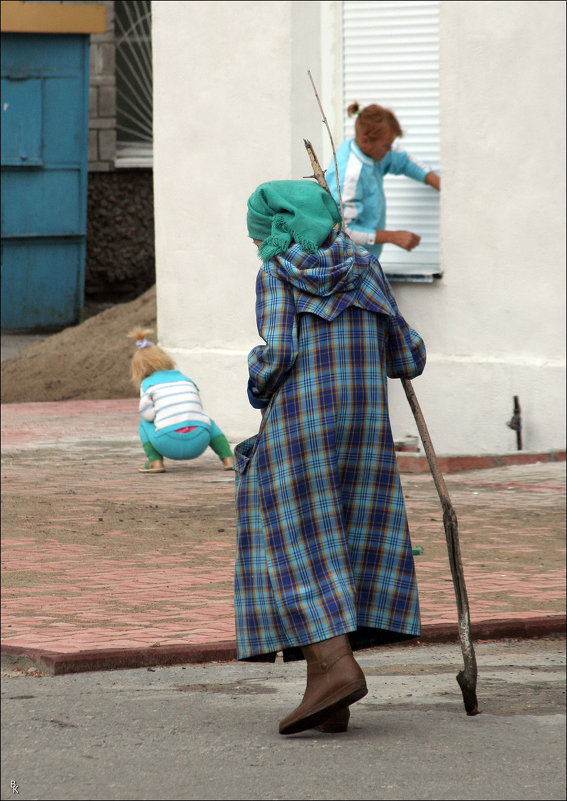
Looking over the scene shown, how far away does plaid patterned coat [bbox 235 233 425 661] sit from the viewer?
1.84 metres

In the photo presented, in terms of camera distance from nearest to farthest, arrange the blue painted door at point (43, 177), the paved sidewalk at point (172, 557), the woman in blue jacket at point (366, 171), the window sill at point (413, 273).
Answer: the woman in blue jacket at point (366, 171), the paved sidewalk at point (172, 557), the window sill at point (413, 273), the blue painted door at point (43, 177)

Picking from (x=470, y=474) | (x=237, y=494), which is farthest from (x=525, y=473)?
(x=237, y=494)

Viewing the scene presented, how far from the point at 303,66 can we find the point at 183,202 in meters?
2.55

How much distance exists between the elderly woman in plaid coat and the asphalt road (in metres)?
2.37

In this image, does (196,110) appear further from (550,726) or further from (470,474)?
(550,726)

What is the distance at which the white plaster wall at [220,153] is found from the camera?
26.4 ft

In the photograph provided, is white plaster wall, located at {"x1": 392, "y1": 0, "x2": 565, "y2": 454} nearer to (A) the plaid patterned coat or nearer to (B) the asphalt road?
(B) the asphalt road

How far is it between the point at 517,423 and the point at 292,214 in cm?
972

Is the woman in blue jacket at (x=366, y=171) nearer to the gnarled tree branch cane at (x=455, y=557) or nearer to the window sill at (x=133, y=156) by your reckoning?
the gnarled tree branch cane at (x=455, y=557)

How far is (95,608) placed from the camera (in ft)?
23.7

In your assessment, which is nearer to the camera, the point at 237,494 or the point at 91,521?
the point at 237,494

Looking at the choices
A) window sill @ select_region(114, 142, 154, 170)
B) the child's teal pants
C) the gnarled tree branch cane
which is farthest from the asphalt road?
window sill @ select_region(114, 142, 154, 170)

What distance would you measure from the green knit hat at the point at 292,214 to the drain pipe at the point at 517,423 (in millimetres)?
9653

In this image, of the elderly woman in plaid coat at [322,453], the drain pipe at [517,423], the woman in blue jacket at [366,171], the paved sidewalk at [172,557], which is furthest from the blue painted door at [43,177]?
the elderly woman in plaid coat at [322,453]
